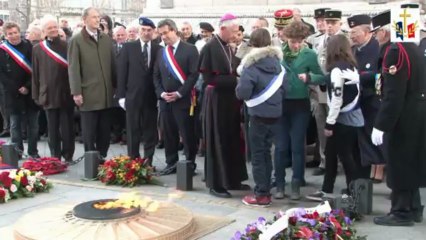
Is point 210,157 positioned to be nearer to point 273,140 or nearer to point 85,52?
point 273,140

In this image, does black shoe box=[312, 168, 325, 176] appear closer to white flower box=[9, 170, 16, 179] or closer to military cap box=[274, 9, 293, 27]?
military cap box=[274, 9, 293, 27]

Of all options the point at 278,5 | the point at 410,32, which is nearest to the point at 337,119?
the point at 410,32

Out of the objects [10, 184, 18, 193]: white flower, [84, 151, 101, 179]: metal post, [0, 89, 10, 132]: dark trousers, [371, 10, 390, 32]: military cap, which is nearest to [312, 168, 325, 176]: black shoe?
[371, 10, 390, 32]: military cap

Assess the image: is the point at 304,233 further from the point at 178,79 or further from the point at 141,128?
the point at 141,128

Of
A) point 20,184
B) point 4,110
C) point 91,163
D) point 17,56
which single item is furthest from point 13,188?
point 4,110

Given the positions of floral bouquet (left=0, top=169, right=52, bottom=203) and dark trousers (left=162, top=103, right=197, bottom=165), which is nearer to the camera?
floral bouquet (left=0, top=169, right=52, bottom=203)

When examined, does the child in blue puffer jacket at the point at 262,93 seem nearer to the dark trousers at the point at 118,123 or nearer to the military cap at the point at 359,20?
the military cap at the point at 359,20

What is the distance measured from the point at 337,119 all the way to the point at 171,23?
8.54 ft

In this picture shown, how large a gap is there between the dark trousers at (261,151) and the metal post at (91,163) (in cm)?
235

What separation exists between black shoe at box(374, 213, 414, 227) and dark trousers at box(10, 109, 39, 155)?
5.54m

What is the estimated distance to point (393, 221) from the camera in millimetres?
5547

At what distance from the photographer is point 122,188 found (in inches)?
282

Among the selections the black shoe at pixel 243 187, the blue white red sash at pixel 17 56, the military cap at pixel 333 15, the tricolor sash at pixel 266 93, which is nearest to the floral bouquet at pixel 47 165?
the blue white red sash at pixel 17 56

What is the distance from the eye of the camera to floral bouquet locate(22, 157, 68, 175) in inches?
313
